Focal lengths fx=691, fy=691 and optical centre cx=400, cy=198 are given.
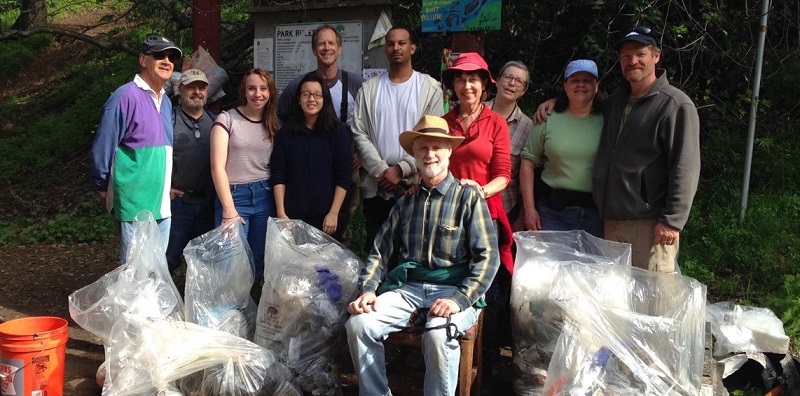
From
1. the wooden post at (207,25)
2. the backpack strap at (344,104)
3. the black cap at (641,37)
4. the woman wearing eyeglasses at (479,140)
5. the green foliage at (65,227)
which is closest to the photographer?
the black cap at (641,37)

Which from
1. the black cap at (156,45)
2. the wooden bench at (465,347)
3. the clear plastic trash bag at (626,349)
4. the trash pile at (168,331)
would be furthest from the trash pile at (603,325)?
the black cap at (156,45)

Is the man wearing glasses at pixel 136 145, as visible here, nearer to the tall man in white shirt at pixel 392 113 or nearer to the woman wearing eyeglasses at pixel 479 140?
the tall man in white shirt at pixel 392 113

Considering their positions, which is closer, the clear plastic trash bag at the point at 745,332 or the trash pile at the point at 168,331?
the trash pile at the point at 168,331

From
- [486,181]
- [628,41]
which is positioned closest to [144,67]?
[486,181]

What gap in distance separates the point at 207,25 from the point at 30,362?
332 cm

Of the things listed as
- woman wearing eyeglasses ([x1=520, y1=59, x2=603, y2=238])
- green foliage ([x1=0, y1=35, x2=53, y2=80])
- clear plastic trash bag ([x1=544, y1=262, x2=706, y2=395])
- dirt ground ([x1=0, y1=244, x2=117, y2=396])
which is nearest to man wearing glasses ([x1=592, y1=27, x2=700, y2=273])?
woman wearing eyeglasses ([x1=520, y1=59, x2=603, y2=238])

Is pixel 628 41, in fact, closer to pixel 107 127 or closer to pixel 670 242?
pixel 670 242

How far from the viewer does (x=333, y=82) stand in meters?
4.36

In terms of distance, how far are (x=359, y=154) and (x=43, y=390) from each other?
6.62 ft

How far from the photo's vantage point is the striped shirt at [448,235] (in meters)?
3.26

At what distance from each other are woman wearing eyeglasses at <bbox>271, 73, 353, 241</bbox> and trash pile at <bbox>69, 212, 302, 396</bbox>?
38 cm

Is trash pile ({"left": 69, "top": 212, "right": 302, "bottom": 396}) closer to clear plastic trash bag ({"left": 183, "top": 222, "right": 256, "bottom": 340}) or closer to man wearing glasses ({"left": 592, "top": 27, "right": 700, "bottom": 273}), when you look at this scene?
clear plastic trash bag ({"left": 183, "top": 222, "right": 256, "bottom": 340})

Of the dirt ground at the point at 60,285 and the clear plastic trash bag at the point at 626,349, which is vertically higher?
the clear plastic trash bag at the point at 626,349

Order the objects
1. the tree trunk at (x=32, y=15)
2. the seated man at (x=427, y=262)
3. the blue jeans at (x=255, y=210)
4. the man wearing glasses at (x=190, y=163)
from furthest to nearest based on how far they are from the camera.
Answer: the tree trunk at (x=32, y=15), the man wearing glasses at (x=190, y=163), the blue jeans at (x=255, y=210), the seated man at (x=427, y=262)
